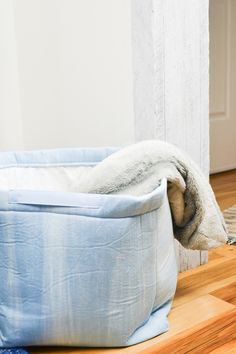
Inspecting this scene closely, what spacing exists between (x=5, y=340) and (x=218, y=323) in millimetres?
471

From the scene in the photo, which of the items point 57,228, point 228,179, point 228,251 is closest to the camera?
point 57,228

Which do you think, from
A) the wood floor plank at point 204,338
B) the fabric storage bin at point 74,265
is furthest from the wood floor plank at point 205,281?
the fabric storage bin at point 74,265

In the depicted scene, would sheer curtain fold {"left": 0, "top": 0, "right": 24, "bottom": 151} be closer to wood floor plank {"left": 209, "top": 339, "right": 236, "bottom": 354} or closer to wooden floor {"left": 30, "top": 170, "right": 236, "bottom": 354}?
wooden floor {"left": 30, "top": 170, "right": 236, "bottom": 354}

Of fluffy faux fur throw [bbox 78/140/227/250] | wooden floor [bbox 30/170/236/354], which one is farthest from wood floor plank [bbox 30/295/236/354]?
fluffy faux fur throw [bbox 78/140/227/250]

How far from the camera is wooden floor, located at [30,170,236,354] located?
101 centimetres

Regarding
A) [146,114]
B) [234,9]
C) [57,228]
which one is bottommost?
[57,228]

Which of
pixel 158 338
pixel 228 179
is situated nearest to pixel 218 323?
pixel 158 338

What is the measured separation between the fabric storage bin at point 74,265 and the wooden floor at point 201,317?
6cm

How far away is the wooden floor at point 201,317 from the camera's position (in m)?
1.01

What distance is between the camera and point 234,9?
8.80 feet

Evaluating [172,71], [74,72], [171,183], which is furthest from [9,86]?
[171,183]

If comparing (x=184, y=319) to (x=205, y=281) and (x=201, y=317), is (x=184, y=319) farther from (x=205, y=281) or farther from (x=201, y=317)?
(x=205, y=281)

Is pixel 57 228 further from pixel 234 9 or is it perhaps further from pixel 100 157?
pixel 234 9

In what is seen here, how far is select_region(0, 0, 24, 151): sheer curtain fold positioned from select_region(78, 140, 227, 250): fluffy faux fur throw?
620 millimetres
